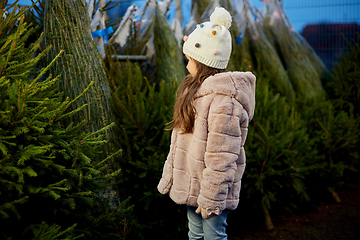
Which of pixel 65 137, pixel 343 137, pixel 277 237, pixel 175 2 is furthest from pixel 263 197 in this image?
pixel 175 2

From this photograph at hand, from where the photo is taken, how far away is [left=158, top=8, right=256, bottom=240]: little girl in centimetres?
175

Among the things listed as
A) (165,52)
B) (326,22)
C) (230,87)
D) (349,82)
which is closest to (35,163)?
(230,87)

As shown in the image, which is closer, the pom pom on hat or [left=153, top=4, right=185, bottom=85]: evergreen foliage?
the pom pom on hat

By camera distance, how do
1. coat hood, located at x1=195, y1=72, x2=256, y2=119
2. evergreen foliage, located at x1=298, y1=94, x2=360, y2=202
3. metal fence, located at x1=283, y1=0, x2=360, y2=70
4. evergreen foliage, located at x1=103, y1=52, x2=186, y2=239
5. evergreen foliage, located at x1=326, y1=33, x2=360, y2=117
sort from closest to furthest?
coat hood, located at x1=195, y1=72, x2=256, y2=119, evergreen foliage, located at x1=103, y1=52, x2=186, y2=239, evergreen foliage, located at x1=298, y1=94, x2=360, y2=202, evergreen foliage, located at x1=326, y1=33, x2=360, y2=117, metal fence, located at x1=283, y1=0, x2=360, y2=70

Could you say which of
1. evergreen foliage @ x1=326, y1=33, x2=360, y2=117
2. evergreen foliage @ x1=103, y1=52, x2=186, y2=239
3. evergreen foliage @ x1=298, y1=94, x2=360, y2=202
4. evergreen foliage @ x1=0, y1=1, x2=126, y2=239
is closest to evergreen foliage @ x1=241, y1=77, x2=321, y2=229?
evergreen foliage @ x1=298, y1=94, x2=360, y2=202

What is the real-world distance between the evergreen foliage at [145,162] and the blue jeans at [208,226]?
0.75 m

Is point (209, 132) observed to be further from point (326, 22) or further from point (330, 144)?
point (326, 22)

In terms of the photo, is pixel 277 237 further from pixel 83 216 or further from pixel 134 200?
pixel 83 216

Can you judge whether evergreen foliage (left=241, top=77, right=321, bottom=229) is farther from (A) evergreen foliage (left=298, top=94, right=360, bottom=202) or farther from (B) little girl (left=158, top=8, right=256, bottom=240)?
(B) little girl (left=158, top=8, right=256, bottom=240)

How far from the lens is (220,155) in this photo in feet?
5.74

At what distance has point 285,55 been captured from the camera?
20.6ft

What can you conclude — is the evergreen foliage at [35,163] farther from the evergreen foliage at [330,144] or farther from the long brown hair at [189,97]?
the evergreen foliage at [330,144]

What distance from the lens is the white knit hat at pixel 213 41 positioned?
1.91 metres

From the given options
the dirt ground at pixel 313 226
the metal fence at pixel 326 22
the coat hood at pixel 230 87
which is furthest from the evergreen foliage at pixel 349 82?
the coat hood at pixel 230 87
